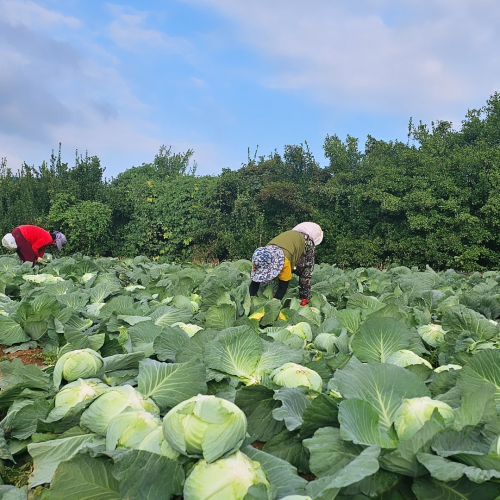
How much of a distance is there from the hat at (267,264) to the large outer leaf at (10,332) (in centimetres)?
298

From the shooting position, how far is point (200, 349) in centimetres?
238

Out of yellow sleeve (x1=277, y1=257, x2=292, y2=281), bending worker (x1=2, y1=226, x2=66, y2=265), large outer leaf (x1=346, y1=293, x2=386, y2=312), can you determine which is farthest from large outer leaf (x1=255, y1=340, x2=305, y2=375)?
bending worker (x1=2, y1=226, x2=66, y2=265)

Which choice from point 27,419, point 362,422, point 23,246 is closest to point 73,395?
point 27,419

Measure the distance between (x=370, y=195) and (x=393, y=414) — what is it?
25104 millimetres

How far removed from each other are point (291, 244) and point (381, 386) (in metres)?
4.65

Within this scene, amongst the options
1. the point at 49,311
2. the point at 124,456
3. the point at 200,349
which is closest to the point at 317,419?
the point at 124,456

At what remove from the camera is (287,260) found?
610 cm

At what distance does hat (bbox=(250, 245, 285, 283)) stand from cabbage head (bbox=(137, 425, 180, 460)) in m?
4.27

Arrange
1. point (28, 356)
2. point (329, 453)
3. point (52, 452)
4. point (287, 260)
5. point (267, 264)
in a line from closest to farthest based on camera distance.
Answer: point (329, 453) < point (52, 452) < point (28, 356) < point (267, 264) < point (287, 260)

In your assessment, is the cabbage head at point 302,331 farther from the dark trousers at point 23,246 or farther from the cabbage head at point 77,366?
the dark trousers at point 23,246

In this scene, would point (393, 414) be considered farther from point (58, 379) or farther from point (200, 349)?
point (58, 379)

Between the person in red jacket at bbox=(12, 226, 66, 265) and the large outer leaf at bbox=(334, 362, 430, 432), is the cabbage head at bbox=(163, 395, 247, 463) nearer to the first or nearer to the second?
the large outer leaf at bbox=(334, 362, 430, 432)

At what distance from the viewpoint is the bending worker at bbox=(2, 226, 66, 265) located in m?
9.57

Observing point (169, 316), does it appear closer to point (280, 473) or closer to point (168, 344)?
point (168, 344)
